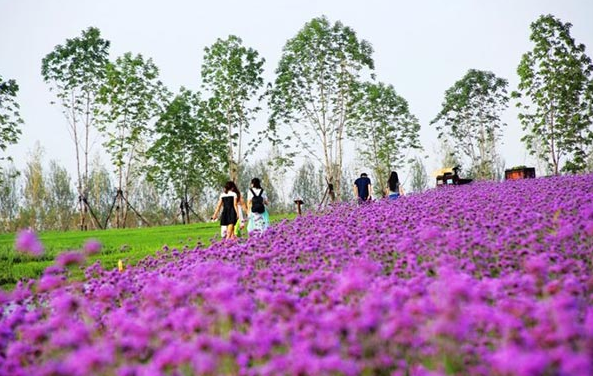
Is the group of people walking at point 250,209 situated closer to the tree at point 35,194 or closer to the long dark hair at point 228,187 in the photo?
the long dark hair at point 228,187

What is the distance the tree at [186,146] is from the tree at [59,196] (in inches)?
904

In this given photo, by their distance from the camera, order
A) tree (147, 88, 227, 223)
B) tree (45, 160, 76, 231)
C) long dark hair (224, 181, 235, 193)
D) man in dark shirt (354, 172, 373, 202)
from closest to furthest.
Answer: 1. long dark hair (224, 181, 235, 193)
2. man in dark shirt (354, 172, 373, 202)
3. tree (147, 88, 227, 223)
4. tree (45, 160, 76, 231)

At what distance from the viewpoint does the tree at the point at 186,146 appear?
40312 mm

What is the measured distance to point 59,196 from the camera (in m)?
61.6

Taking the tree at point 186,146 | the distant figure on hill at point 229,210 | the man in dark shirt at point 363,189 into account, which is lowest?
the distant figure on hill at point 229,210

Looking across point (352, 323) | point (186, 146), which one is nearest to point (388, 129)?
point (186, 146)

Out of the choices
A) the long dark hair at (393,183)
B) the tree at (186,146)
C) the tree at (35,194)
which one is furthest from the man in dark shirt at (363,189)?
the tree at (35,194)

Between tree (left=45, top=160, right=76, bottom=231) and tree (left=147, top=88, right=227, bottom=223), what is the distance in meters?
23.0

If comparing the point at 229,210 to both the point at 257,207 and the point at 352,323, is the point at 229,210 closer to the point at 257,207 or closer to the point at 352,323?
the point at 257,207

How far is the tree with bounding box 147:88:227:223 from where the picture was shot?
132ft

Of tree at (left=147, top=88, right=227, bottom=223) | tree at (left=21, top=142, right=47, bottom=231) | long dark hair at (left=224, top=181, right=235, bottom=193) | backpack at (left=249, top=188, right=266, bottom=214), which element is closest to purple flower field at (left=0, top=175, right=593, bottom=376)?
backpack at (left=249, top=188, right=266, bottom=214)

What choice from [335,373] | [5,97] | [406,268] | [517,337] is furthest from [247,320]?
[5,97]

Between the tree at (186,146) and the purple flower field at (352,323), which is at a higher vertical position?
the tree at (186,146)

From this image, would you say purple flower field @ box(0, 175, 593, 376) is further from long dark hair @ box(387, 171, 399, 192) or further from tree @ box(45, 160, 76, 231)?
tree @ box(45, 160, 76, 231)
